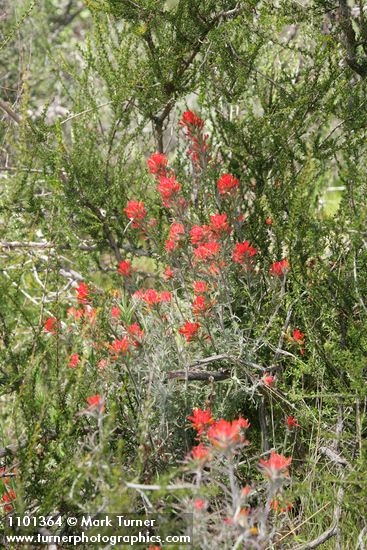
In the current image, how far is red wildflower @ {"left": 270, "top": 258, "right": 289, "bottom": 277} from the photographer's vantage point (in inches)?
76.5

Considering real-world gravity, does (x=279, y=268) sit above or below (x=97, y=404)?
above

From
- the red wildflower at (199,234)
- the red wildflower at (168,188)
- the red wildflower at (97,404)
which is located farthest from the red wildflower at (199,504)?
the red wildflower at (168,188)

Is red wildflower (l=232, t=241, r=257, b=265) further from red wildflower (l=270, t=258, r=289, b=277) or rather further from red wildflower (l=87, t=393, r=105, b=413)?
red wildflower (l=87, t=393, r=105, b=413)

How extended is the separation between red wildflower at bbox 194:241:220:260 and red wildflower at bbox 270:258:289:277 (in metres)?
0.23

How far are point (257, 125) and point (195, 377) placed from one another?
109 cm

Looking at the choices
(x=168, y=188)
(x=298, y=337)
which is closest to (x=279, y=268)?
(x=298, y=337)

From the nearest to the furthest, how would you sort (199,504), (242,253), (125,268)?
(199,504)
(242,253)
(125,268)

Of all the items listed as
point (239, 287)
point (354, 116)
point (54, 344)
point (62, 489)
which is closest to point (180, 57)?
point (354, 116)

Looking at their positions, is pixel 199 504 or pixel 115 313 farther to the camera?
pixel 115 313

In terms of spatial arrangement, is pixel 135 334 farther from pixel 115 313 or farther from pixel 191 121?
pixel 191 121

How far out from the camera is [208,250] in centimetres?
191

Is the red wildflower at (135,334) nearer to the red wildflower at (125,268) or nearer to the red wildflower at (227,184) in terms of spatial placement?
the red wildflower at (125,268)

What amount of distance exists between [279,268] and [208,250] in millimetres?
273

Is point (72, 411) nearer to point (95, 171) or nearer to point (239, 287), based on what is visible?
point (239, 287)
